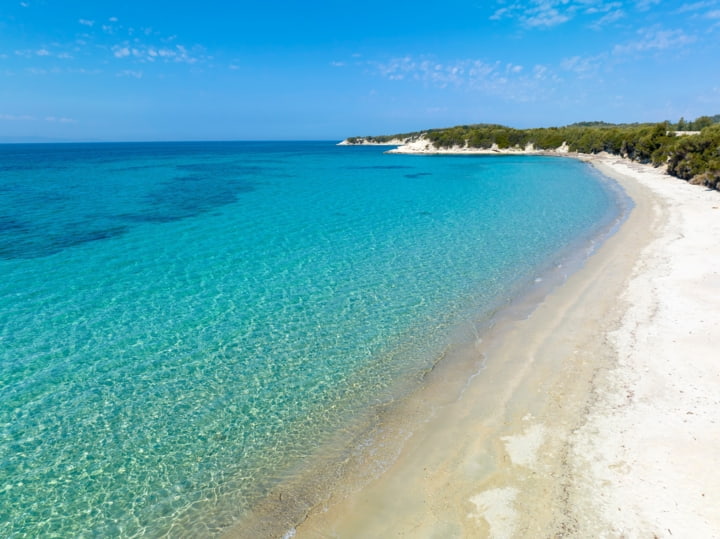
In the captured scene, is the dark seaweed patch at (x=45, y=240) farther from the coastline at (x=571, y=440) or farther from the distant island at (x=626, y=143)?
the distant island at (x=626, y=143)

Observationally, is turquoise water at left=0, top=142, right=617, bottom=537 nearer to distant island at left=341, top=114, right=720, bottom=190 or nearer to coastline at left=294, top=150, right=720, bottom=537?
coastline at left=294, top=150, right=720, bottom=537

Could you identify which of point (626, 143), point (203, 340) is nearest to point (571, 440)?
point (203, 340)

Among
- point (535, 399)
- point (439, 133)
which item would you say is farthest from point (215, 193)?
point (439, 133)

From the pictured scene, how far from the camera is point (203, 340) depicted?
45.5 ft

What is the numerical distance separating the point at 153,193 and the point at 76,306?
3459 cm

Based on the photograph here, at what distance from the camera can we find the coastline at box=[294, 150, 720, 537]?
7.52m

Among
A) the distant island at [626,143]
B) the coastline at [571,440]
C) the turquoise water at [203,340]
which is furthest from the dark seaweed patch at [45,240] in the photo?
the distant island at [626,143]

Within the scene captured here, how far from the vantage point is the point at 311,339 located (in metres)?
14.1

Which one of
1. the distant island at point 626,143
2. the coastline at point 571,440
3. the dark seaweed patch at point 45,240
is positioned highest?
the distant island at point 626,143

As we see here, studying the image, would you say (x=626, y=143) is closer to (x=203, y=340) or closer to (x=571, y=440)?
(x=571, y=440)

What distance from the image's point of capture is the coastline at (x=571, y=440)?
752 cm

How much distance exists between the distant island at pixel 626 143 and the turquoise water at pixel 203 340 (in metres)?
29.5

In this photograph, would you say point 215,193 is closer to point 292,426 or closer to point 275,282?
point 275,282

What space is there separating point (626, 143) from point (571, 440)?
104683mm
